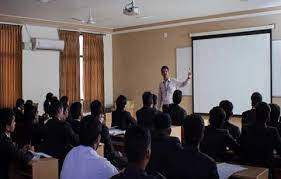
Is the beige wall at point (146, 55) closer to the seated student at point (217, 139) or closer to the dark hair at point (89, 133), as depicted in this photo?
the seated student at point (217, 139)

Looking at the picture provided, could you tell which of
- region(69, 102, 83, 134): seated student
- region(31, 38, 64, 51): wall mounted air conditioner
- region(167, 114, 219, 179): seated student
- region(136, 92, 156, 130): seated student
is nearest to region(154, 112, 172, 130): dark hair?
region(167, 114, 219, 179): seated student

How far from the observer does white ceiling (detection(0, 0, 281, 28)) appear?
7020 millimetres

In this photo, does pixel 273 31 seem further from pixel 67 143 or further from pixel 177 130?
pixel 67 143

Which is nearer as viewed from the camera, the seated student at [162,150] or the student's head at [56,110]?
the seated student at [162,150]

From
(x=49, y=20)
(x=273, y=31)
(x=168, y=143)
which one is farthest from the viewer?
(x=49, y=20)

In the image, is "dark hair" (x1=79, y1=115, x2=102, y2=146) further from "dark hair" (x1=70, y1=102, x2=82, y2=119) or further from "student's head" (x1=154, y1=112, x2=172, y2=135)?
"dark hair" (x1=70, y1=102, x2=82, y2=119)

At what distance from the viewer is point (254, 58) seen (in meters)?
7.81

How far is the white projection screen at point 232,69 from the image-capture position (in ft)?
25.3

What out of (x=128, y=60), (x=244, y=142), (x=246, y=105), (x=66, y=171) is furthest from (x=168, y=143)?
(x=128, y=60)

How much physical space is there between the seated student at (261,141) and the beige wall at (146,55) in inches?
196

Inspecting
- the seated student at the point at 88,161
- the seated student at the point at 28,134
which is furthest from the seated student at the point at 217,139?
the seated student at the point at 28,134

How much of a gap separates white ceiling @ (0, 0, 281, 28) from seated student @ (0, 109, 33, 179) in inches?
152

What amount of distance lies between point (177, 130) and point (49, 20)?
5307 mm

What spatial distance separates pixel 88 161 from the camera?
2.40 m
